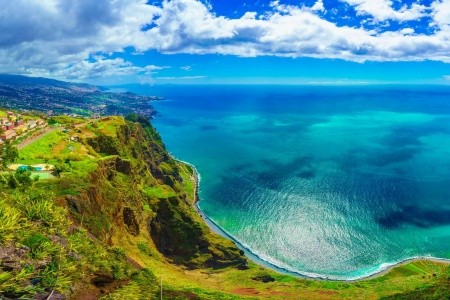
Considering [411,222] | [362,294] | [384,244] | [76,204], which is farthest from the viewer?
[411,222]

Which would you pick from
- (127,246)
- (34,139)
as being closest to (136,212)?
(127,246)

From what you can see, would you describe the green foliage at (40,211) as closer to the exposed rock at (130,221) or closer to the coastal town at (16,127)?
the exposed rock at (130,221)

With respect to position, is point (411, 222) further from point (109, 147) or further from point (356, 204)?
point (109, 147)

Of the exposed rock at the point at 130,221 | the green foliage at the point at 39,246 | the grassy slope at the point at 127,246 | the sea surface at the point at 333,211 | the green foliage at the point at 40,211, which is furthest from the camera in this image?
the sea surface at the point at 333,211

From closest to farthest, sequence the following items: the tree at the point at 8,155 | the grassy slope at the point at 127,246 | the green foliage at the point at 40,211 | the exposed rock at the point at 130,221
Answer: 1. the grassy slope at the point at 127,246
2. the green foliage at the point at 40,211
3. the tree at the point at 8,155
4. the exposed rock at the point at 130,221

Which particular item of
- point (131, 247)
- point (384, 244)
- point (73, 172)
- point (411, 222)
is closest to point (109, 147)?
point (73, 172)

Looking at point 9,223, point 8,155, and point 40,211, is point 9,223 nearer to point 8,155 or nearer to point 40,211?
point 40,211

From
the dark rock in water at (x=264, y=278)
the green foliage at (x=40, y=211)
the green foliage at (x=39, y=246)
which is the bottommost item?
the dark rock in water at (x=264, y=278)

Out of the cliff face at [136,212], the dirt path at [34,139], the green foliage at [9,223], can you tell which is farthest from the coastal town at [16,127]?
the green foliage at [9,223]
